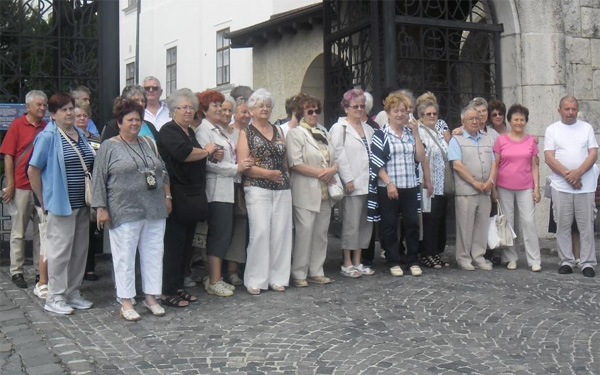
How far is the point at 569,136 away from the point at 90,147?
5.09 meters

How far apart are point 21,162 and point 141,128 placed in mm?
1469

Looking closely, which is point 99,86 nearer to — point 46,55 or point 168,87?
point 46,55

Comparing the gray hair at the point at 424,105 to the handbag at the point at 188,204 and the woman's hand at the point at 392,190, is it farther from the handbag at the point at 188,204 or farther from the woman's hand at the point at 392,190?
the handbag at the point at 188,204

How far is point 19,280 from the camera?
843cm

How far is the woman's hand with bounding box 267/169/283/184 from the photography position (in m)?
7.87

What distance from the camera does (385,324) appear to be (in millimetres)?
6629

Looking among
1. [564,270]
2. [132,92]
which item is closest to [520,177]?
[564,270]

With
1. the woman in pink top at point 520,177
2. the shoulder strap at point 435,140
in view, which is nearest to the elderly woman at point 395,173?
the shoulder strap at point 435,140

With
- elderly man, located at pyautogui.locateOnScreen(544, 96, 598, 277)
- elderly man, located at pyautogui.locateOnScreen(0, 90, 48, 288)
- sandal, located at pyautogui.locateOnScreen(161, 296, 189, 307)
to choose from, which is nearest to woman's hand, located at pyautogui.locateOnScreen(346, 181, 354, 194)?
sandal, located at pyautogui.locateOnScreen(161, 296, 189, 307)

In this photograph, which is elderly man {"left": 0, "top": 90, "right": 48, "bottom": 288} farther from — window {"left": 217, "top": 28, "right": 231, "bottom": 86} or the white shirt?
window {"left": 217, "top": 28, "right": 231, "bottom": 86}

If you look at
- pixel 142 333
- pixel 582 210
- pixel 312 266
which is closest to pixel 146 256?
pixel 142 333

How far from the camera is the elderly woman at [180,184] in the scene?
7445 mm

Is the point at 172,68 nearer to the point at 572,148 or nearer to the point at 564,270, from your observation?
the point at 572,148

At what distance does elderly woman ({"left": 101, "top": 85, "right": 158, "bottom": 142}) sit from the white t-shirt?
4.35 meters
